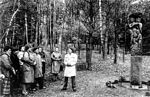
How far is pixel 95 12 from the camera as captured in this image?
13.6 metres

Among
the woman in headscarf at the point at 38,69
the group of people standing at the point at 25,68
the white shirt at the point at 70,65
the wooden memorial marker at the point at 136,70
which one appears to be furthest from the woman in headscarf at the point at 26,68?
the wooden memorial marker at the point at 136,70

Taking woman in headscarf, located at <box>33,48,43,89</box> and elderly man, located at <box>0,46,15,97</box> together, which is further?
woman in headscarf, located at <box>33,48,43,89</box>

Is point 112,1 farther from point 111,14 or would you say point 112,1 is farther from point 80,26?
point 80,26

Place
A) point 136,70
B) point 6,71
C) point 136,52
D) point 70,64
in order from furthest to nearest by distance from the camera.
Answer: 1. point 136,52
2. point 136,70
3. point 70,64
4. point 6,71

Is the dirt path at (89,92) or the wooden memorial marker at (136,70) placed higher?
the wooden memorial marker at (136,70)

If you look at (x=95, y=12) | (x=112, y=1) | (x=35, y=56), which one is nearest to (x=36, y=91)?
(x=35, y=56)

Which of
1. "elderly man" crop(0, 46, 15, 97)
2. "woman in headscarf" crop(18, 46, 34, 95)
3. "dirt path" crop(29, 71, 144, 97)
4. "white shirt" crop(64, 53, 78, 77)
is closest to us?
"elderly man" crop(0, 46, 15, 97)

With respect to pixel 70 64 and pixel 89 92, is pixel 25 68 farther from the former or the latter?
pixel 89 92

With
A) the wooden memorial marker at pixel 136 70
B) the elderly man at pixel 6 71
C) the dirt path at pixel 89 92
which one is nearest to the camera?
the elderly man at pixel 6 71

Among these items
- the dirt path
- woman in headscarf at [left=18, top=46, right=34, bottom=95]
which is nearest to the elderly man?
woman in headscarf at [left=18, top=46, right=34, bottom=95]

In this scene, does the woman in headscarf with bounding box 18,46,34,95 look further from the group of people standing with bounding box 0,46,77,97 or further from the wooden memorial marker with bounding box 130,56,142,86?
the wooden memorial marker with bounding box 130,56,142,86

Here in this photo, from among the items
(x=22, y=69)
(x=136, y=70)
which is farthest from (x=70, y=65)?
(x=136, y=70)

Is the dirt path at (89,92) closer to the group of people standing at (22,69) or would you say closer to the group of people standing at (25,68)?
the group of people standing at (25,68)

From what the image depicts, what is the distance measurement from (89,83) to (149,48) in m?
14.8
